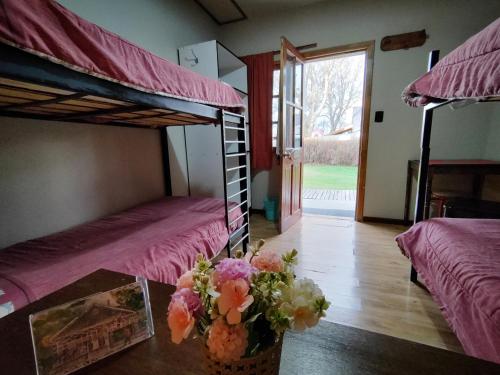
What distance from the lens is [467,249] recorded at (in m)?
1.04

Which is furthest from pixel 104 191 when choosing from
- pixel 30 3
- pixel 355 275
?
pixel 355 275

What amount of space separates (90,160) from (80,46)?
4.18 ft

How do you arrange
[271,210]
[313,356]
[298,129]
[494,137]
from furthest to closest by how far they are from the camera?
[271,210] < [298,129] < [494,137] < [313,356]

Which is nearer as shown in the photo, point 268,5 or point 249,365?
point 249,365

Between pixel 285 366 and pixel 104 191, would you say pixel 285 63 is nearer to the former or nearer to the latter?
pixel 104 191

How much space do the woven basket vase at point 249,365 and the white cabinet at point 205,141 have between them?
2384mm

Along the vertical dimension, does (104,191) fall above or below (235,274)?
below

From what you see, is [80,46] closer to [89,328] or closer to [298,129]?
[89,328]

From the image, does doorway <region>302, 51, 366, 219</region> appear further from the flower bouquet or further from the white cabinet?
the flower bouquet

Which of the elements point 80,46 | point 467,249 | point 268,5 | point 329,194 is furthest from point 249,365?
point 329,194

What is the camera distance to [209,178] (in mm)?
2777

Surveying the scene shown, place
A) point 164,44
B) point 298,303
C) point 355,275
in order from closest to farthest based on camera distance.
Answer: point 298,303
point 355,275
point 164,44

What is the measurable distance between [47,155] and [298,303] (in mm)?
1909

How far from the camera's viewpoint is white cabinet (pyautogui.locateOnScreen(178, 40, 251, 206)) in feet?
8.24
